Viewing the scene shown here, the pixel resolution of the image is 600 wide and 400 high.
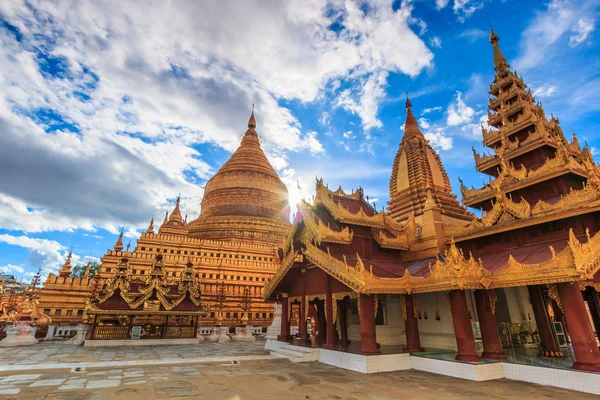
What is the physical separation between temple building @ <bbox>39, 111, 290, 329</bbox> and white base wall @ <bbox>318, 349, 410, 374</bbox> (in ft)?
38.2

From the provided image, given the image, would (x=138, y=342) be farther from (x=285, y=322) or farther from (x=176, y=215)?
(x=176, y=215)

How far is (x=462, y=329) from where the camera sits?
9203 mm

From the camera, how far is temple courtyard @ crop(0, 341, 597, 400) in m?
6.57

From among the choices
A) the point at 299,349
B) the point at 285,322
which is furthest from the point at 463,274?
the point at 285,322

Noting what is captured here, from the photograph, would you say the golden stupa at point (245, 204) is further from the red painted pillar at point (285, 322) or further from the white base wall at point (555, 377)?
the white base wall at point (555, 377)

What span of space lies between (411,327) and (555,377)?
4095 mm

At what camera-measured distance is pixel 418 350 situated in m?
10.8

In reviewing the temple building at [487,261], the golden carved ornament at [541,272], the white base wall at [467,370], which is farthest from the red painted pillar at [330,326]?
the golden carved ornament at [541,272]

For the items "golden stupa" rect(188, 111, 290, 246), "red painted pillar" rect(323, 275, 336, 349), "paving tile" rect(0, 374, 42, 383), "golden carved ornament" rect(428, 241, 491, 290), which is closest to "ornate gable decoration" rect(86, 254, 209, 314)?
"paving tile" rect(0, 374, 42, 383)

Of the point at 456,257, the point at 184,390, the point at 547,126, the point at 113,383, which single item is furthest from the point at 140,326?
the point at 547,126

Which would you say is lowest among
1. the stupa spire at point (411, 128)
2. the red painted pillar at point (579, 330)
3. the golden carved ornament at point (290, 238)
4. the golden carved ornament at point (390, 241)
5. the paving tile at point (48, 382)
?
the paving tile at point (48, 382)

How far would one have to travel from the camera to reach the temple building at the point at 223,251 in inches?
1025

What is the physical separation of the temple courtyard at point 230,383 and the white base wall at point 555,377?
0.87 ft

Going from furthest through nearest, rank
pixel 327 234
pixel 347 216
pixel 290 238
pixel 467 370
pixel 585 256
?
pixel 290 238 < pixel 347 216 < pixel 327 234 < pixel 467 370 < pixel 585 256
